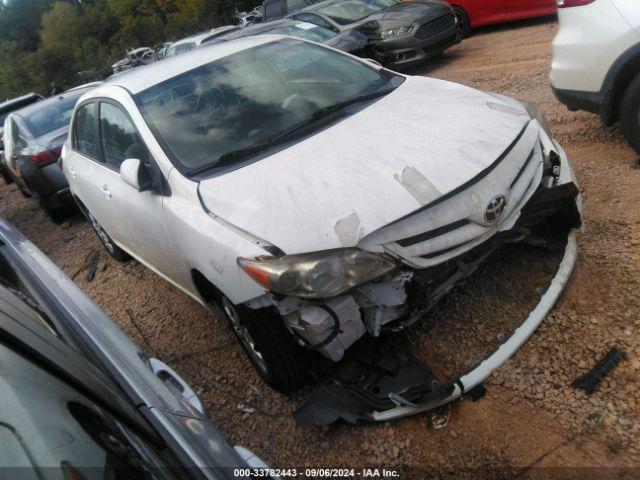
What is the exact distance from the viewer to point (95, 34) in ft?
156

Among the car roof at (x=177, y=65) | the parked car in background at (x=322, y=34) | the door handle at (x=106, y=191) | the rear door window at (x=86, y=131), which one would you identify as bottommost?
the parked car in background at (x=322, y=34)

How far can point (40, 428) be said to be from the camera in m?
1.04

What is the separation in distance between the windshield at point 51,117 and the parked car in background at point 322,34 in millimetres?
3479

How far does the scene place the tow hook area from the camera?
2258 millimetres

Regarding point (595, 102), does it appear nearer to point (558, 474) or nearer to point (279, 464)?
point (558, 474)

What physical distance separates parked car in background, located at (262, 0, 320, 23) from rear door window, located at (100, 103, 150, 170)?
33.7 feet

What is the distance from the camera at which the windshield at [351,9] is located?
29.8 ft

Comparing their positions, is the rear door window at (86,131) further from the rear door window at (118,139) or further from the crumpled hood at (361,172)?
the crumpled hood at (361,172)

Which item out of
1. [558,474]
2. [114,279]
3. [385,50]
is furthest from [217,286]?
[385,50]

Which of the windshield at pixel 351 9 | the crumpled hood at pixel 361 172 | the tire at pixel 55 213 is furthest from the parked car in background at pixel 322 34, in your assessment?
the crumpled hood at pixel 361 172

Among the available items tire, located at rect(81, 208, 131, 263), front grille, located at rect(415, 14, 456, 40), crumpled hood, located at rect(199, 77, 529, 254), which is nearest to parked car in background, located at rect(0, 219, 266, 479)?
crumpled hood, located at rect(199, 77, 529, 254)

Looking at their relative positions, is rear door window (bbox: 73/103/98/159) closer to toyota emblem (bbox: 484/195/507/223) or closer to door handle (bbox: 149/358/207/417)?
door handle (bbox: 149/358/207/417)

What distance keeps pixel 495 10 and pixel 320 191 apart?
28.1ft

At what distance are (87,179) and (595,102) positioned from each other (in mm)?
3856
